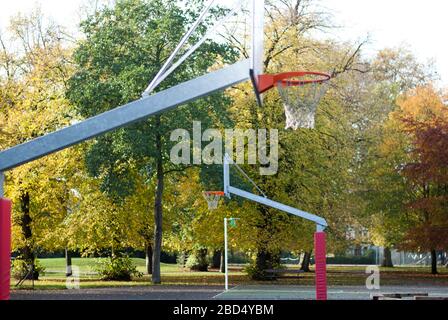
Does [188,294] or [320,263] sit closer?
[320,263]

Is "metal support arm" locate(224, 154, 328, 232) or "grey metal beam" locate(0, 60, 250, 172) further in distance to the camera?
"metal support arm" locate(224, 154, 328, 232)

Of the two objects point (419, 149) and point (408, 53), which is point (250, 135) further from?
point (408, 53)

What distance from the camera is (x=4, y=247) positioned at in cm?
1146

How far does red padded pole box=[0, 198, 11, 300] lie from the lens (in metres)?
11.4

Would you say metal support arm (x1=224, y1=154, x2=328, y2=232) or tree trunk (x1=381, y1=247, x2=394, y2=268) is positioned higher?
metal support arm (x1=224, y1=154, x2=328, y2=232)

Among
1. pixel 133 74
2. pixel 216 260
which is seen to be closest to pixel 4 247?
pixel 133 74

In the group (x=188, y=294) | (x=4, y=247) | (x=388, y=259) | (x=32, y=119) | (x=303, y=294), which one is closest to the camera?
(x=4, y=247)

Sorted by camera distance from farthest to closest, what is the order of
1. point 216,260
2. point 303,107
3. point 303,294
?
point 216,260 → point 303,294 → point 303,107

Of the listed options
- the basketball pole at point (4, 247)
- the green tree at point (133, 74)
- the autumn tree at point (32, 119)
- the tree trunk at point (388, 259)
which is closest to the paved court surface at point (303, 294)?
the green tree at point (133, 74)

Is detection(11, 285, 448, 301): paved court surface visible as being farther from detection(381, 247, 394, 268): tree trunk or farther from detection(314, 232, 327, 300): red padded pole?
detection(381, 247, 394, 268): tree trunk

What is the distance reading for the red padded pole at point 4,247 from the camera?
1145cm

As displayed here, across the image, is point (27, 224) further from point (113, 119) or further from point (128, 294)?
point (113, 119)

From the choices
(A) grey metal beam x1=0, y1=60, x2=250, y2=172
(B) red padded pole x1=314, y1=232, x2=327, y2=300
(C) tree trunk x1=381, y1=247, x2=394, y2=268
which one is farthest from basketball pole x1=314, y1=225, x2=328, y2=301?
(C) tree trunk x1=381, y1=247, x2=394, y2=268
